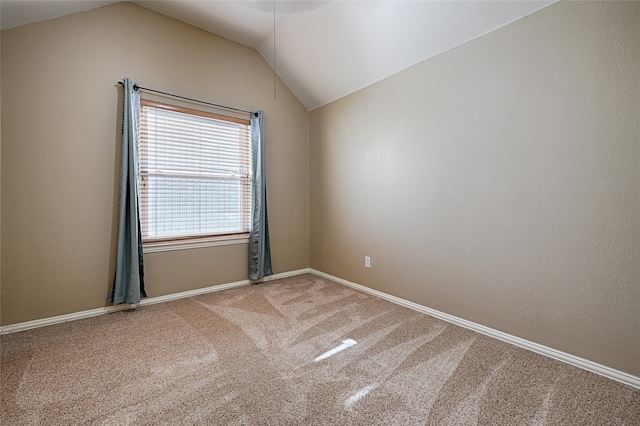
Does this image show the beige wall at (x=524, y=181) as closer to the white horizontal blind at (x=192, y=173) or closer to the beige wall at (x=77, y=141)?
the white horizontal blind at (x=192, y=173)

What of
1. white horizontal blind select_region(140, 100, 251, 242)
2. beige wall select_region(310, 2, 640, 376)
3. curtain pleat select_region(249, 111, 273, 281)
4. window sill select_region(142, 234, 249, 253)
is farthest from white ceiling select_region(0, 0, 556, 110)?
window sill select_region(142, 234, 249, 253)

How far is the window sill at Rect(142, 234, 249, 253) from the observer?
2.84m

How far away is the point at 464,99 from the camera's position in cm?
231

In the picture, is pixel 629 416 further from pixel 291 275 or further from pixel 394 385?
pixel 291 275

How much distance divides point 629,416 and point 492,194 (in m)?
1.40

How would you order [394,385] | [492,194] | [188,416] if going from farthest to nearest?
[492,194] → [394,385] → [188,416]

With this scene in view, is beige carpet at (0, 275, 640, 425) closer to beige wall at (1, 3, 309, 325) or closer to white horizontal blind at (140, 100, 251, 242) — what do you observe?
beige wall at (1, 3, 309, 325)

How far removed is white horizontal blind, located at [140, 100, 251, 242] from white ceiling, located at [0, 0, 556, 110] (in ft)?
2.99

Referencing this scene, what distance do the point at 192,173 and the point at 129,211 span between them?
724 mm

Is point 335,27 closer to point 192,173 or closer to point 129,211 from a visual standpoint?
point 192,173

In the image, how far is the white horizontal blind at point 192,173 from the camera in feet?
9.30

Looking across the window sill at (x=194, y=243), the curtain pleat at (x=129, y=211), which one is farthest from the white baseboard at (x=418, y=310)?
the window sill at (x=194, y=243)

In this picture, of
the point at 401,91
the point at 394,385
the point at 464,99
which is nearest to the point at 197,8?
the point at 401,91

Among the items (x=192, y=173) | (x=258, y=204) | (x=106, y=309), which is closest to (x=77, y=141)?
(x=192, y=173)
